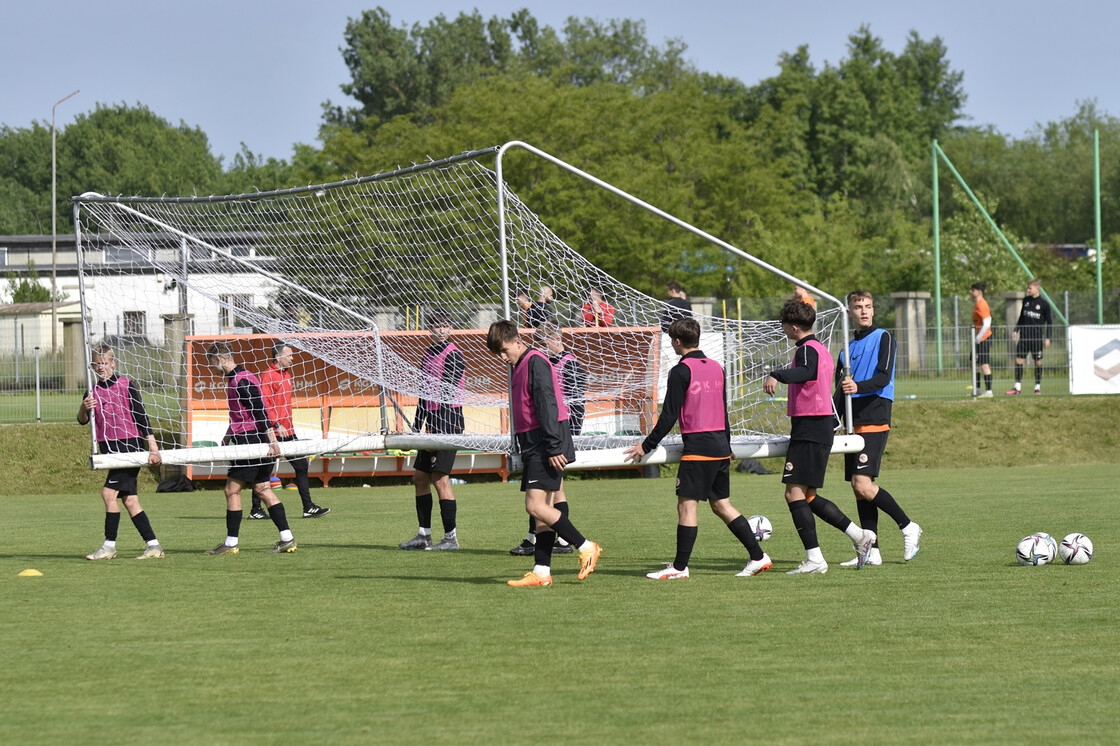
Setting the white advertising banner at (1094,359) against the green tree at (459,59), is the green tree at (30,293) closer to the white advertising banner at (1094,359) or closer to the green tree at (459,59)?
the green tree at (459,59)

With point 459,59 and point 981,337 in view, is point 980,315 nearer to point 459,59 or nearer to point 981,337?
point 981,337

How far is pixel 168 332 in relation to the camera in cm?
1530

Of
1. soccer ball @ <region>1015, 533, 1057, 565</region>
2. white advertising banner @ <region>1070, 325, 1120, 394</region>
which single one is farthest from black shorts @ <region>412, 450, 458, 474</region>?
white advertising banner @ <region>1070, 325, 1120, 394</region>

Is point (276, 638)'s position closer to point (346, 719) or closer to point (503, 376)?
point (346, 719)

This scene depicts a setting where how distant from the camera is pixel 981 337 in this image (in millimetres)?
23656

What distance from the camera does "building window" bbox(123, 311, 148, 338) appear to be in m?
14.4

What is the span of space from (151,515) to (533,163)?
92.4 feet

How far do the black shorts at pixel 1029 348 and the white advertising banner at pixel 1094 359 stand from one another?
0.85 m

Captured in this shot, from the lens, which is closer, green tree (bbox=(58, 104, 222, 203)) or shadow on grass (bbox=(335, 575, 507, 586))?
shadow on grass (bbox=(335, 575, 507, 586))

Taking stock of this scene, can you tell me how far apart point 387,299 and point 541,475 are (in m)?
5.00

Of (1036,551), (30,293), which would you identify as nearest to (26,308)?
(30,293)

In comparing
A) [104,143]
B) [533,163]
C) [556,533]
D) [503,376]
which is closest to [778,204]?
[533,163]

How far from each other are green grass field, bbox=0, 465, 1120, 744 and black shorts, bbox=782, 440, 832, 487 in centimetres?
73

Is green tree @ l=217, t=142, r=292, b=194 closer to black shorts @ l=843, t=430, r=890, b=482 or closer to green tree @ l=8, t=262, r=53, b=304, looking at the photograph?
green tree @ l=8, t=262, r=53, b=304
